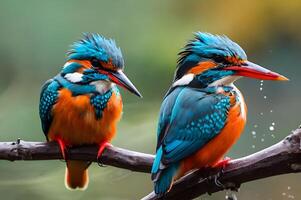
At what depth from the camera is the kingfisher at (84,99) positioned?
62.9 inches

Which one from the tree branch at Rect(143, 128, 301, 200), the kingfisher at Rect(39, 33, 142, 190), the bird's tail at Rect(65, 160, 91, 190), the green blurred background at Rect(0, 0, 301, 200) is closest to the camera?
the tree branch at Rect(143, 128, 301, 200)

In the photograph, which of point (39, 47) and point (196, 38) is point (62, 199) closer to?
point (39, 47)

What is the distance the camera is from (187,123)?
1.37 metres

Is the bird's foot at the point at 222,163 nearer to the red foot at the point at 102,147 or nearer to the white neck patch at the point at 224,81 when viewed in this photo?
the white neck patch at the point at 224,81

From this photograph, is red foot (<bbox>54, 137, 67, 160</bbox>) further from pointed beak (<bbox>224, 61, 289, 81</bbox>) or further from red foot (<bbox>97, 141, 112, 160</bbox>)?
pointed beak (<bbox>224, 61, 289, 81</bbox>)

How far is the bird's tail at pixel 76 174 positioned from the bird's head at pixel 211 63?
40 cm

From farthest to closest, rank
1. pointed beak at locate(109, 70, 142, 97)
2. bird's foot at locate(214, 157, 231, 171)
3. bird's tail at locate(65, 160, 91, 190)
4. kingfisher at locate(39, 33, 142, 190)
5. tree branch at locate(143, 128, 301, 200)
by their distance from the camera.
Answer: bird's tail at locate(65, 160, 91, 190)
kingfisher at locate(39, 33, 142, 190)
pointed beak at locate(109, 70, 142, 97)
bird's foot at locate(214, 157, 231, 171)
tree branch at locate(143, 128, 301, 200)

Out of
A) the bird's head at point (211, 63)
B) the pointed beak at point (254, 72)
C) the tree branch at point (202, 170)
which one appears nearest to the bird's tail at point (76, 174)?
the tree branch at point (202, 170)

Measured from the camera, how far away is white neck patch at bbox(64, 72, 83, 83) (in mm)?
1623

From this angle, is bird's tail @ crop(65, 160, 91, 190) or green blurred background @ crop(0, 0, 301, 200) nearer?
bird's tail @ crop(65, 160, 91, 190)

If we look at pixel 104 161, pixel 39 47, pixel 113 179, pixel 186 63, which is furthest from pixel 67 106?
pixel 39 47

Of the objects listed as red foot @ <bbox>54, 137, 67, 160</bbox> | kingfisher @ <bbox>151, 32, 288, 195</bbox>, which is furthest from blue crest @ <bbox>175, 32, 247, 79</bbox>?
red foot @ <bbox>54, 137, 67, 160</bbox>

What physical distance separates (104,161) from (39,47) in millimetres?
806

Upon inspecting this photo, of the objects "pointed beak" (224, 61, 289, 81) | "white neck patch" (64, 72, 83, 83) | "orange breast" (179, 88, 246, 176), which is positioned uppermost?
"pointed beak" (224, 61, 289, 81)
